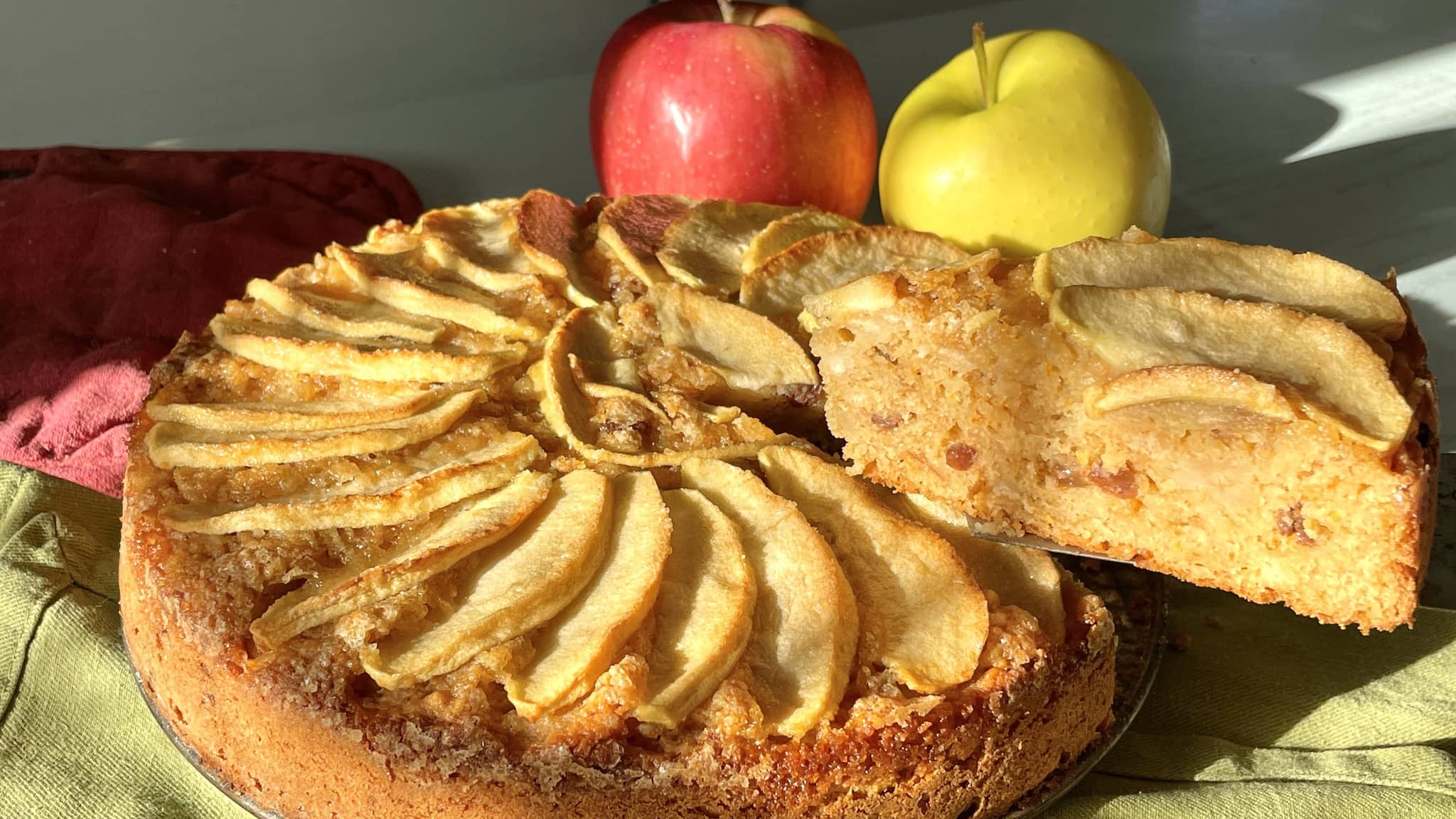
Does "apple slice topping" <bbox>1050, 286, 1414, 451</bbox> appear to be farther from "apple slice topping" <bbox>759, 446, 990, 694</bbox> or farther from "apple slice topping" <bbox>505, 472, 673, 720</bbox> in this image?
"apple slice topping" <bbox>505, 472, 673, 720</bbox>

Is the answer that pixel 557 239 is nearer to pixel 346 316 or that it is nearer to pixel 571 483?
pixel 346 316

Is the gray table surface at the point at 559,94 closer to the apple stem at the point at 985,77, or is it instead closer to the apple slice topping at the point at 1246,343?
the apple stem at the point at 985,77

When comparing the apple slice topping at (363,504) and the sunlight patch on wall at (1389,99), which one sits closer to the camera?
the apple slice topping at (363,504)

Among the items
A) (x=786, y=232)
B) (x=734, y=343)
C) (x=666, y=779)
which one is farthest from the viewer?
(x=786, y=232)

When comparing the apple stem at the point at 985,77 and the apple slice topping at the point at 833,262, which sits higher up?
the apple stem at the point at 985,77

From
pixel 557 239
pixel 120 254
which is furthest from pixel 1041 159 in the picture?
pixel 120 254

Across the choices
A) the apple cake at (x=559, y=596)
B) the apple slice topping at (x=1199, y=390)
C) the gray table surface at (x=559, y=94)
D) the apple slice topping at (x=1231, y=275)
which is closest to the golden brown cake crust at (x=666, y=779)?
the apple cake at (x=559, y=596)

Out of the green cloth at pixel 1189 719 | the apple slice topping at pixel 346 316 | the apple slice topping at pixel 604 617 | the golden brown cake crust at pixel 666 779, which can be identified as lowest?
the green cloth at pixel 1189 719
